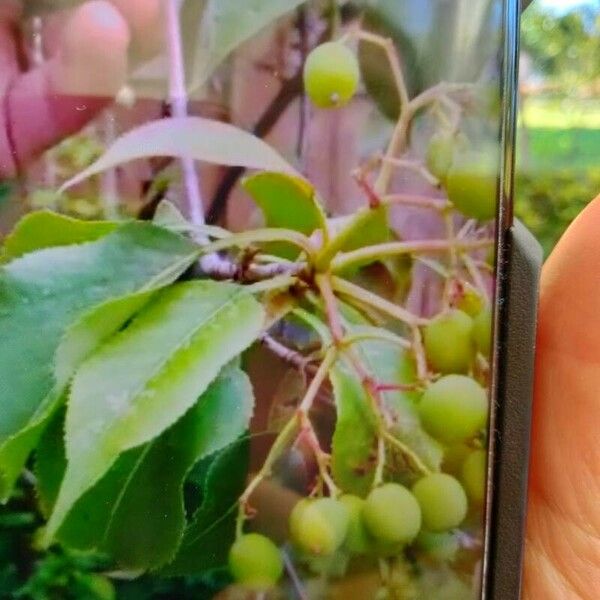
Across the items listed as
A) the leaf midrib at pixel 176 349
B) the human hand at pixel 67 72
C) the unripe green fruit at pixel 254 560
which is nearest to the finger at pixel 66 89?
the human hand at pixel 67 72

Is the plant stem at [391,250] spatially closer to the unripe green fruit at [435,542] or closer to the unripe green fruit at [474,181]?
the unripe green fruit at [474,181]

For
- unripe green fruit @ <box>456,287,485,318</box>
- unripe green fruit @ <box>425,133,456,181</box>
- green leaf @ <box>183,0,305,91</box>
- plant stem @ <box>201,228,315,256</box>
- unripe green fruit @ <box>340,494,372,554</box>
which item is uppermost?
green leaf @ <box>183,0,305,91</box>

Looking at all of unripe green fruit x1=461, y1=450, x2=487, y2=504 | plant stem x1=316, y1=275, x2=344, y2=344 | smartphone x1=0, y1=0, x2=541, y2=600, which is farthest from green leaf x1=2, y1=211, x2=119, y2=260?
unripe green fruit x1=461, y1=450, x2=487, y2=504

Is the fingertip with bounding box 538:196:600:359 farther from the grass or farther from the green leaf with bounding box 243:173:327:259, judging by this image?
the green leaf with bounding box 243:173:327:259

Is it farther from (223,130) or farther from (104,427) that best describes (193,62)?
(104,427)

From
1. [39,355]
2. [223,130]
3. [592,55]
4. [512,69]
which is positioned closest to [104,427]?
[39,355]
